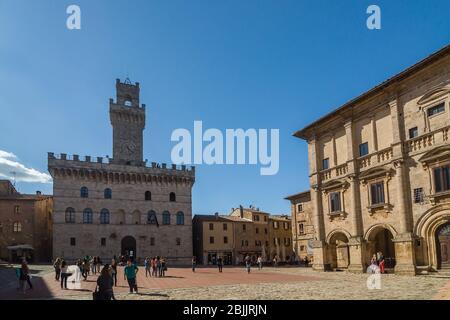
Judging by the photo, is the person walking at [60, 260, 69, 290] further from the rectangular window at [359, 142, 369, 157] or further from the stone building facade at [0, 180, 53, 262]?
the stone building facade at [0, 180, 53, 262]

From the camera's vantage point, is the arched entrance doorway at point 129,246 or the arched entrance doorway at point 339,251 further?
the arched entrance doorway at point 129,246

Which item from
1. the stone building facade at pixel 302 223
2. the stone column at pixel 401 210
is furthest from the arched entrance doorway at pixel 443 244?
the stone building facade at pixel 302 223

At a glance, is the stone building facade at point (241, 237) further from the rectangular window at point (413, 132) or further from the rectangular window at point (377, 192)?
the rectangular window at point (413, 132)

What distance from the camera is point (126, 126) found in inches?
2443

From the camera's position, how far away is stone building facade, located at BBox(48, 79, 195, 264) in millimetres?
54812

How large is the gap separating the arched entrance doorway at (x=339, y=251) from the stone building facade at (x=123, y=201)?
101ft

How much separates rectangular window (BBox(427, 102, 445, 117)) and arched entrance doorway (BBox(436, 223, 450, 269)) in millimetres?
6715

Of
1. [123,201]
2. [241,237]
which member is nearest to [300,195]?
[241,237]

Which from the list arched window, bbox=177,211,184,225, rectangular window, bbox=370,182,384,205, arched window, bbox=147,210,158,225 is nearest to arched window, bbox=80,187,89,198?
arched window, bbox=147,210,158,225

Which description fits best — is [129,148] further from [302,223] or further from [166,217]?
[302,223]

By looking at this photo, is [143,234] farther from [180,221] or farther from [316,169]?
[316,169]

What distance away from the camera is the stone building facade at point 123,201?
5481 cm

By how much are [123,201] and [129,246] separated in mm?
6374
